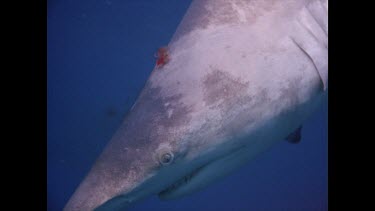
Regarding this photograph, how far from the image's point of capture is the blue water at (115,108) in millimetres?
18031

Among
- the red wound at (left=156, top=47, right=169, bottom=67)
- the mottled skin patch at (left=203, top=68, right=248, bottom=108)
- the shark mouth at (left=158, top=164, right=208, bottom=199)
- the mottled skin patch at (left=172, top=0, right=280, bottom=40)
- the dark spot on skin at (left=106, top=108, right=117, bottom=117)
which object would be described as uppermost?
the mottled skin patch at (left=172, top=0, right=280, bottom=40)

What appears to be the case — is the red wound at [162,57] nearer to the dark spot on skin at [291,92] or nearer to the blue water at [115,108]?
the dark spot on skin at [291,92]

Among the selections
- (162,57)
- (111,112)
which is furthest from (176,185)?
(111,112)

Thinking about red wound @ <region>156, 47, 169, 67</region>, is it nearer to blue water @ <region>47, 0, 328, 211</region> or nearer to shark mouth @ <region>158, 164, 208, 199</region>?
shark mouth @ <region>158, 164, 208, 199</region>

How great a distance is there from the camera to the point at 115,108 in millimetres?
24797

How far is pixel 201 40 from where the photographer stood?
2383 millimetres

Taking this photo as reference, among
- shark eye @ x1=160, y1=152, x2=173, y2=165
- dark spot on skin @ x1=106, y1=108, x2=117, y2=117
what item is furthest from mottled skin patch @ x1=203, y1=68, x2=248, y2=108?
dark spot on skin @ x1=106, y1=108, x2=117, y2=117

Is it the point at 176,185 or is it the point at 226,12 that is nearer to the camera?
the point at 176,185

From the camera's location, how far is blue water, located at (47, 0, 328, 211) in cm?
1803

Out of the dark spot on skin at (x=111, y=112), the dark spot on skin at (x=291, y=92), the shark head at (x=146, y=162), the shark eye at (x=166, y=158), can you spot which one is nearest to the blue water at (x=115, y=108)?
the dark spot on skin at (x=111, y=112)

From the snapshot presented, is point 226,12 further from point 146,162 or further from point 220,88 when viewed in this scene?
point 146,162
